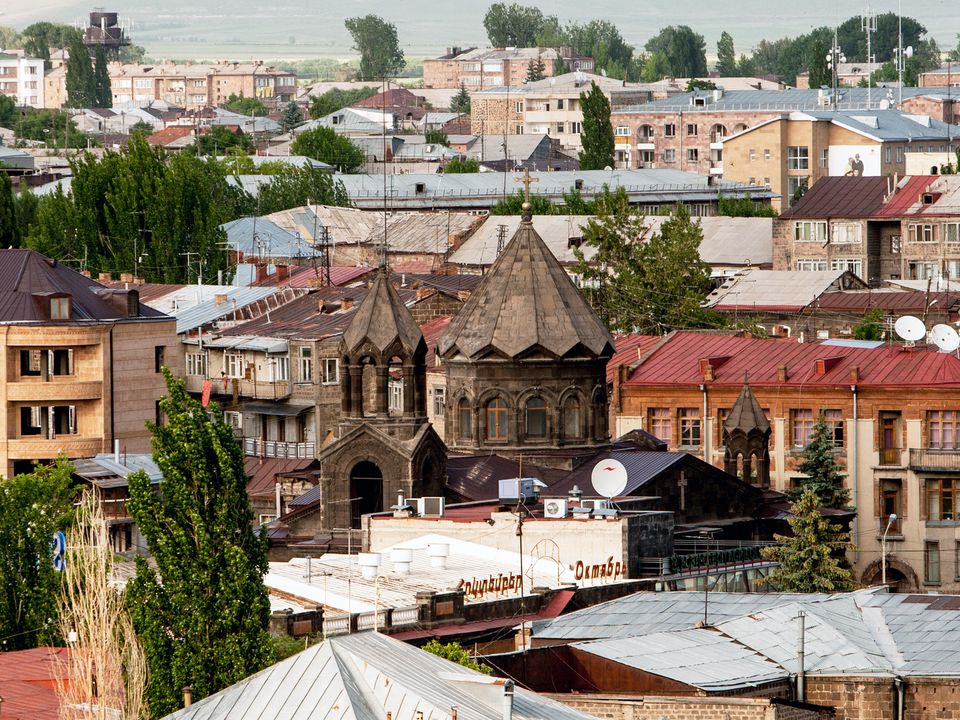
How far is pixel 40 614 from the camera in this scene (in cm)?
5269

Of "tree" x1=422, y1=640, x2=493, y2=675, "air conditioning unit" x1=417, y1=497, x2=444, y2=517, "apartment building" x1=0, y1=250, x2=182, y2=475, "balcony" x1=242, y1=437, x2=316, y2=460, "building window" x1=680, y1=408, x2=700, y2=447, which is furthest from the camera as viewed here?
"balcony" x1=242, y1=437, x2=316, y2=460

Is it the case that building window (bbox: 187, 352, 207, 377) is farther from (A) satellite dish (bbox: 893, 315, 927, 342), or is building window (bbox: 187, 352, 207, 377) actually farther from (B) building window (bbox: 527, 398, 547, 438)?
(B) building window (bbox: 527, 398, 547, 438)

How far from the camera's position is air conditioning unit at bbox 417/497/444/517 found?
62.2 metres

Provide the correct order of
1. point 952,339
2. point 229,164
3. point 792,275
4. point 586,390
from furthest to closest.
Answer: point 229,164, point 792,275, point 952,339, point 586,390

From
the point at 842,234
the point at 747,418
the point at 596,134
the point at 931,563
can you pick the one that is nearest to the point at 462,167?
the point at 596,134

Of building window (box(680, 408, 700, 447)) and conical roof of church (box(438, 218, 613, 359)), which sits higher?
conical roof of church (box(438, 218, 613, 359))

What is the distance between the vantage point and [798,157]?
182 meters

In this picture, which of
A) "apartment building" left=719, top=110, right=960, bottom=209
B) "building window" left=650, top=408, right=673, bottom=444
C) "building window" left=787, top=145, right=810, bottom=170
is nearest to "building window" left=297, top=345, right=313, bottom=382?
"building window" left=650, top=408, right=673, bottom=444

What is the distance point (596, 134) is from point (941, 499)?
106426mm

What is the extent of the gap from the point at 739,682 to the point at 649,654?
1799 millimetres

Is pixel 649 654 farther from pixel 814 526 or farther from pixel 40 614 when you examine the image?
pixel 814 526

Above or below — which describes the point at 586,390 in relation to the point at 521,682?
above

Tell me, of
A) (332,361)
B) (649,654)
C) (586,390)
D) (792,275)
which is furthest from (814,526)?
(792,275)

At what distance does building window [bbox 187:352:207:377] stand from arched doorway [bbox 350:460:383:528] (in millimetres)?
33176
